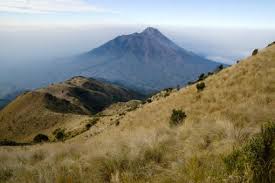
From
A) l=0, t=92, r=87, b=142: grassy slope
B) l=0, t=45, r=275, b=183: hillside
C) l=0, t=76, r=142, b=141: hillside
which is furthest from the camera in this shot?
l=0, t=76, r=142, b=141: hillside

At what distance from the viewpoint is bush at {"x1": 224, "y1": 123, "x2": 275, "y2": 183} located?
Answer: 589 cm

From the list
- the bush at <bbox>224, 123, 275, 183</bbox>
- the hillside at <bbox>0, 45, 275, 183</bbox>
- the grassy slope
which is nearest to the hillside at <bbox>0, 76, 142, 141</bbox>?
the grassy slope

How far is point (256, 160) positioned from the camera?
612 cm

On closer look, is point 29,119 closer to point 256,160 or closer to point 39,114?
point 39,114

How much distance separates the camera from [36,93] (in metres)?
144

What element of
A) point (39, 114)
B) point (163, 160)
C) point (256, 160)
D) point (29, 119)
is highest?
point (256, 160)

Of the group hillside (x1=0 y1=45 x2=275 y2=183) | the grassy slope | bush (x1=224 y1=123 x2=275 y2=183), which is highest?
bush (x1=224 y1=123 x2=275 y2=183)

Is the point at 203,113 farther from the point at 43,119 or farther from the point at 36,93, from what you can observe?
the point at 36,93

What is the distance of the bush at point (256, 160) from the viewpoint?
5.89 metres

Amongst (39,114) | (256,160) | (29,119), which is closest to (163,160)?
(256,160)

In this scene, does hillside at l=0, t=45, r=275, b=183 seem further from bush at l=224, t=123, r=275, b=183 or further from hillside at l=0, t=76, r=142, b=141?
hillside at l=0, t=76, r=142, b=141

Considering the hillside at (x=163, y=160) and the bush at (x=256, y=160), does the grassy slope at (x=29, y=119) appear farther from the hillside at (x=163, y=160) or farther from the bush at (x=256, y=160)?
the bush at (x=256, y=160)

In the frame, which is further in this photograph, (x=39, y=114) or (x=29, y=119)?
(x=39, y=114)

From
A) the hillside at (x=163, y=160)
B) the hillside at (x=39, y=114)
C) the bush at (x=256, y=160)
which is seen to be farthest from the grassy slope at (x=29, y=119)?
the bush at (x=256, y=160)
